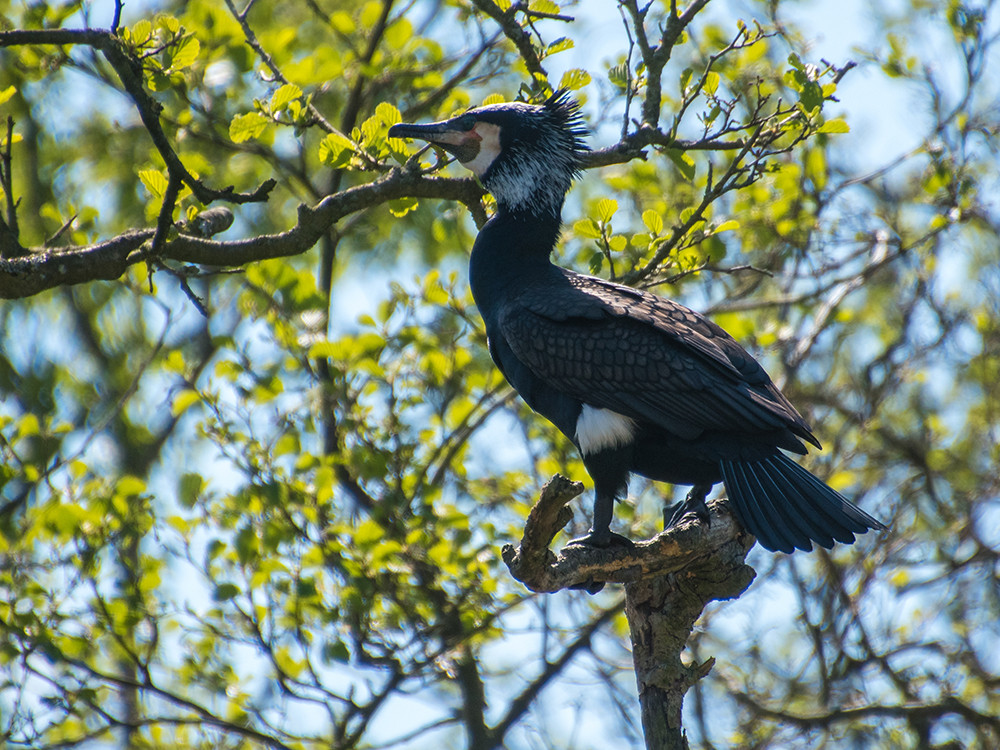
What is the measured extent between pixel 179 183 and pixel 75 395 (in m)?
7.98

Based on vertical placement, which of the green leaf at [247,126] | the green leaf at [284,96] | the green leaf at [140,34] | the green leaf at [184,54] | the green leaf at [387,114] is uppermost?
the green leaf at [184,54]

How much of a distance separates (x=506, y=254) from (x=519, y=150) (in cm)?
57

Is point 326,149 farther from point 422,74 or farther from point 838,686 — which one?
point 838,686

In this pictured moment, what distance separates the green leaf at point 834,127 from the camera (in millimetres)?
4730

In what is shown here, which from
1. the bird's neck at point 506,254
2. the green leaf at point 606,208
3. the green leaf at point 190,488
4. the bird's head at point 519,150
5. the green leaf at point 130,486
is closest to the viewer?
the green leaf at point 606,208

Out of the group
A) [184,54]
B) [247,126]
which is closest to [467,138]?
[247,126]

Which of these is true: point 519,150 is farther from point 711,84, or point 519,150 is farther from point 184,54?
point 184,54

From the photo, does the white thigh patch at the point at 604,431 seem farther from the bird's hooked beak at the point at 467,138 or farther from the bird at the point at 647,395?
the bird's hooked beak at the point at 467,138

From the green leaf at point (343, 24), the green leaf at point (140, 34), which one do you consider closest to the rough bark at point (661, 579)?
the green leaf at point (140, 34)

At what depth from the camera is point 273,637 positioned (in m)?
6.33

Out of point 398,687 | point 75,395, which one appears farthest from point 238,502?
point 75,395

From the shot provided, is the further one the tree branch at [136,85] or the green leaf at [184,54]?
the green leaf at [184,54]

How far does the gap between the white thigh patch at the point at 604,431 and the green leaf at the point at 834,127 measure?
156cm

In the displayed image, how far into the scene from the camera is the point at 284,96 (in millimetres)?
4520
